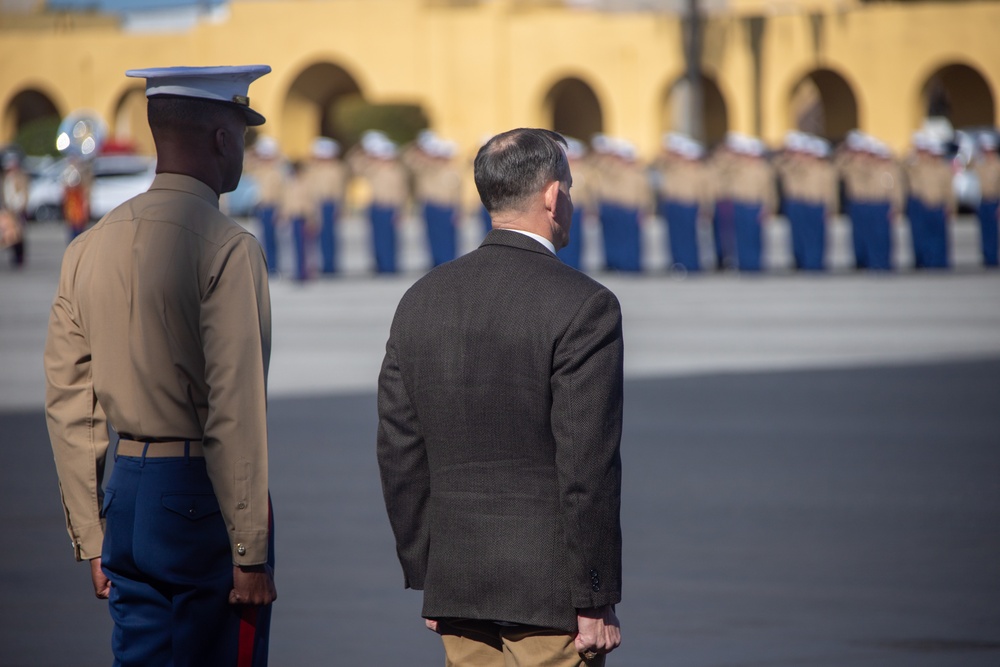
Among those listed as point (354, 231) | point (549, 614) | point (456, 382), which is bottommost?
point (354, 231)

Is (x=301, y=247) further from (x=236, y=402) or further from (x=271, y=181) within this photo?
(x=236, y=402)

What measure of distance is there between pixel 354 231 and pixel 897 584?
3256 centimetres

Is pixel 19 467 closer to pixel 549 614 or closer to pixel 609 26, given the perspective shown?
pixel 549 614

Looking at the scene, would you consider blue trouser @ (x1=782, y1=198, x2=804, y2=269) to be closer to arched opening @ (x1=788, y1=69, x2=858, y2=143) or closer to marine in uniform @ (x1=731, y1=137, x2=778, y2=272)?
marine in uniform @ (x1=731, y1=137, x2=778, y2=272)

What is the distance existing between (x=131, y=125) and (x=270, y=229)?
2746 centimetres

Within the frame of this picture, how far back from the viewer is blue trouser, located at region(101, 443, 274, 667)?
129 inches

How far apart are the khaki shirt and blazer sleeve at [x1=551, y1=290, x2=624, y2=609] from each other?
654mm

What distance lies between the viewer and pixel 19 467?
28.0 feet

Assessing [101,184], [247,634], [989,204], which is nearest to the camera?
[247,634]

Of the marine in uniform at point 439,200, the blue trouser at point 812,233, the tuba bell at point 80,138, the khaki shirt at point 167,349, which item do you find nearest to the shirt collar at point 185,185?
the khaki shirt at point 167,349

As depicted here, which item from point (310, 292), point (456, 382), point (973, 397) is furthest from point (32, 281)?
point (456, 382)

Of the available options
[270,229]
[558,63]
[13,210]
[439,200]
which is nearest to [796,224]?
[439,200]

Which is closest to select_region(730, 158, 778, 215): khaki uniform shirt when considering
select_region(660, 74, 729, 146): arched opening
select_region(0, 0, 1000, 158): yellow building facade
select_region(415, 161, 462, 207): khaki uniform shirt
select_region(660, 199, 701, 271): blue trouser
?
select_region(660, 199, 701, 271): blue trouser

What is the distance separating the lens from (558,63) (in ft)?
134
